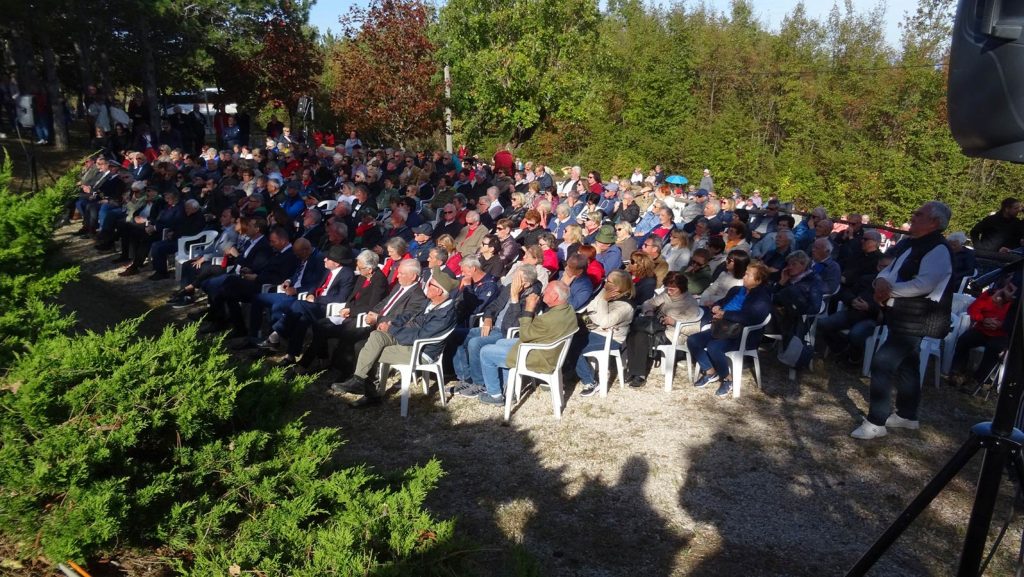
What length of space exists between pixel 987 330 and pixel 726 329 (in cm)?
229

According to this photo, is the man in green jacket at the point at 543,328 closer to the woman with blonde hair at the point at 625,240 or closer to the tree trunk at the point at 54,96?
the woman with blonde hair at the point at 625,240

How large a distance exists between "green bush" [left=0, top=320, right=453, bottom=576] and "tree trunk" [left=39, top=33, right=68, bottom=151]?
54.2 ft

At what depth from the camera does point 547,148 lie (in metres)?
24.7

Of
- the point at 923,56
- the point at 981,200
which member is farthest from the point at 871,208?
the point at 923,56

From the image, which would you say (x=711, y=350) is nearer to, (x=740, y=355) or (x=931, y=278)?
(x=740, y=355)

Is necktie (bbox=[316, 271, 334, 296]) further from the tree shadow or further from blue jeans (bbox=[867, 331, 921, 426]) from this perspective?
blue jeans (bbox=[867, 331, 921, 426])

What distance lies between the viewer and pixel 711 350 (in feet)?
19.4

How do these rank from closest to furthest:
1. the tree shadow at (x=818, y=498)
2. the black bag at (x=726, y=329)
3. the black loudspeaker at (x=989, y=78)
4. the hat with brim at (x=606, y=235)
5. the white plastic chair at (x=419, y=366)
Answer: the black loudspeaker at (x=989, y=78) < the tree shadow at (x=818, y=498) < the white plastic chair at (x=419, y=366) < the black bag at (x=726, y=329) < the hat with brim at (x=606, y=235)

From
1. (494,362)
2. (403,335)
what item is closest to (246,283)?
(403,335)

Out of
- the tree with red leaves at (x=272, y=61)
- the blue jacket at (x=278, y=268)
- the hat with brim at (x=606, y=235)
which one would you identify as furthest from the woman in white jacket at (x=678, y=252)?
the tree with red leaves at (x=272, y=61)

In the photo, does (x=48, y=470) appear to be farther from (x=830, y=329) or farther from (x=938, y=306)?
(x=830, y=329)

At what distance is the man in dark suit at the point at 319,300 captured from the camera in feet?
21.6

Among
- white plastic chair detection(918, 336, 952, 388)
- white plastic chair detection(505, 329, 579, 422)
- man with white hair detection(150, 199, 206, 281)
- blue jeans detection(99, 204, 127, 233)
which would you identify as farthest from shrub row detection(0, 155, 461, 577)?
blue jeans detection(99, 204, 127, 233)

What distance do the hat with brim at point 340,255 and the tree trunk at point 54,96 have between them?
1291 centimetres
